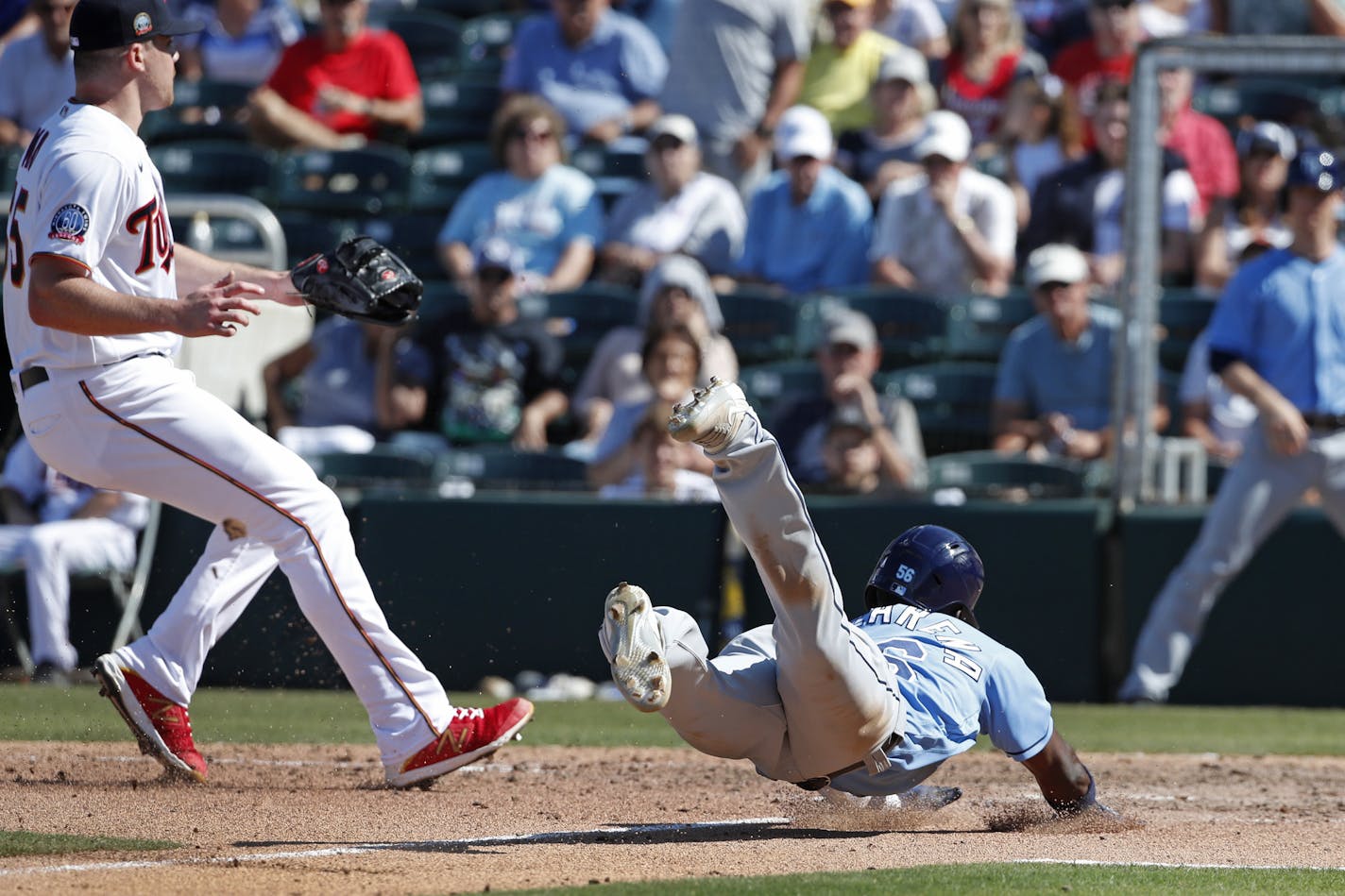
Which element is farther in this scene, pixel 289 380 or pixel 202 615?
pixel 289 380

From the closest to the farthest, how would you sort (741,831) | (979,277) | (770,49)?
(741,831) → (979,277) → (770,49)

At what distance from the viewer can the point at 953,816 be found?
192 inches

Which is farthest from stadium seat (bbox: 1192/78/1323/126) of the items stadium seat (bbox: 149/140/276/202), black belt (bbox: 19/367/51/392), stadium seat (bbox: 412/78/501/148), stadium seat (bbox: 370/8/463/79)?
black belt (bbox: 19/367/51/392)

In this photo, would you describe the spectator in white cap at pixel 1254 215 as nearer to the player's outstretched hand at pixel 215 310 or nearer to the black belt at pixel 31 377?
the player's outstretched hand at pixel 215 310

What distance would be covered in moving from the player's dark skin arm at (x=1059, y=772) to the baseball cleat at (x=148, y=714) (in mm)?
2338

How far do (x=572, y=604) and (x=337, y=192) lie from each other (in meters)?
4.24

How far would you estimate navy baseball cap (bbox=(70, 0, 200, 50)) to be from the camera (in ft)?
15.4

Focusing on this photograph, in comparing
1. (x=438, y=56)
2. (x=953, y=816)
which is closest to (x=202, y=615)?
(x=953, y=816)

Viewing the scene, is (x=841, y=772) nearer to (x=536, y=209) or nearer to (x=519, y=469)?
(x=519, y=469)

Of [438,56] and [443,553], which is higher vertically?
[438,56]

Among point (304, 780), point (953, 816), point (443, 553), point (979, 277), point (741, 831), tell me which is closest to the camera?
A: point (741, 831)

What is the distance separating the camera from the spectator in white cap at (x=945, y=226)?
9672mm

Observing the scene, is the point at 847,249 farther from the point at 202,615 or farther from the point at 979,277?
the point at 202,615

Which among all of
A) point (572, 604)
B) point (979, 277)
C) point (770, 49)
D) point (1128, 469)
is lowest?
point (572, 604)
